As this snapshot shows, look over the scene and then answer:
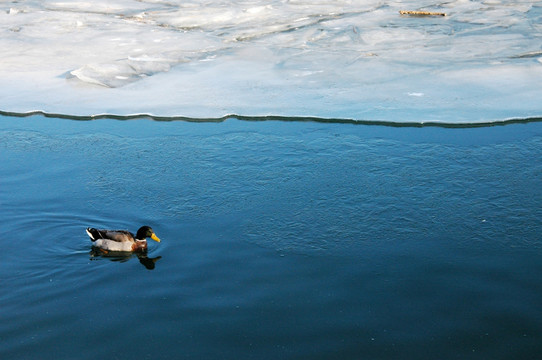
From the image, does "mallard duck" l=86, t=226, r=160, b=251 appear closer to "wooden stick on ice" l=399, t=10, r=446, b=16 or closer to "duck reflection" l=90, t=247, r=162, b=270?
"duck reflection" l=90, t=247, r=162, b=270

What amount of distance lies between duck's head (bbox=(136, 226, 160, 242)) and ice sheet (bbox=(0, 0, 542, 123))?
9.57ft

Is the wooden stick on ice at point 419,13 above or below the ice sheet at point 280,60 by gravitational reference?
above

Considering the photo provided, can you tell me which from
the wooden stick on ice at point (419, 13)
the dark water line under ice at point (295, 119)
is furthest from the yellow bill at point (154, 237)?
the wooden stick on ice at point (419, 13)

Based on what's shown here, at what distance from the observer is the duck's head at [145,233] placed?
5.11 m

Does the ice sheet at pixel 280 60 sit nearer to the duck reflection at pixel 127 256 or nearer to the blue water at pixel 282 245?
the blue water at pixel 282 245

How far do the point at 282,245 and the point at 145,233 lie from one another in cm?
102

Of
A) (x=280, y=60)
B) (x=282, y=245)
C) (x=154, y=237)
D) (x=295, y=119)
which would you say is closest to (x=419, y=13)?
(x=280, y=60)

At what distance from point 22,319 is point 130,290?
2.32ft

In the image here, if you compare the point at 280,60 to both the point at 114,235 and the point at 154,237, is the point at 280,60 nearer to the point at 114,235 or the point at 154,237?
the point at 154,237

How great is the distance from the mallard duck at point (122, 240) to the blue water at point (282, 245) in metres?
0.10

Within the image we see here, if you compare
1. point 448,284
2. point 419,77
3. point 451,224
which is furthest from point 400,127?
point 448,284

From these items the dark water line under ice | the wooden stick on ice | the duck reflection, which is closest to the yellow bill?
the duck reflection

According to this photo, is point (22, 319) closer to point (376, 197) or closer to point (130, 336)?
point (130, 336)

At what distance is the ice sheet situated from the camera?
8.04 meters
